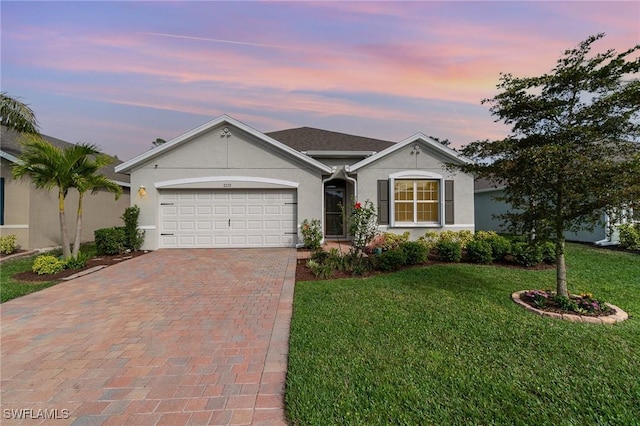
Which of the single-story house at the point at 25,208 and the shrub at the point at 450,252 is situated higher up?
the single-story house at the point at 25,208

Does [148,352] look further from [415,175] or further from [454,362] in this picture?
[415,175]

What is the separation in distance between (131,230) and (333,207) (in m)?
8.12

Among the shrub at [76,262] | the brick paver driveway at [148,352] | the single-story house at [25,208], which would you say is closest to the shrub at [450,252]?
the brick paver driveway at [148,352]

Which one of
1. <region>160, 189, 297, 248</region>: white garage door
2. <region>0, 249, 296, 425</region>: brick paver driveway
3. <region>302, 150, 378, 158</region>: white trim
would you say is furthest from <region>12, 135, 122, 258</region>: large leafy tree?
<region>302, 150, 378, 158</region>: white trim

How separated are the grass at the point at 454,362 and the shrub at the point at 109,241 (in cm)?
811

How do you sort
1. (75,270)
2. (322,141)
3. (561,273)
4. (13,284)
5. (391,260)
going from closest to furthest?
1. (561,273)
2. (13,284)
3. (391,260)
4. (75,270)
5. (322,141)

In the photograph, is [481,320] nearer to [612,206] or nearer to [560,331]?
[560,331]

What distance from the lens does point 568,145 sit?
4145 mm

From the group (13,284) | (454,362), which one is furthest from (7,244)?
(454,362)

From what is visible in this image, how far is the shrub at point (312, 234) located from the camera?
10.9 m

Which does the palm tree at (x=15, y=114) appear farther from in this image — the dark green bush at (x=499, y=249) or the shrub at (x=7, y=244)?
the dark green bush at (x=499, y=249)

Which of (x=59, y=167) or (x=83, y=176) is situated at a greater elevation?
(x=59, y=167)

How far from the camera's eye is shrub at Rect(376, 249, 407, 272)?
756cm

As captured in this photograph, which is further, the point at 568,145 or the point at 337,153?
the point at 337,153
